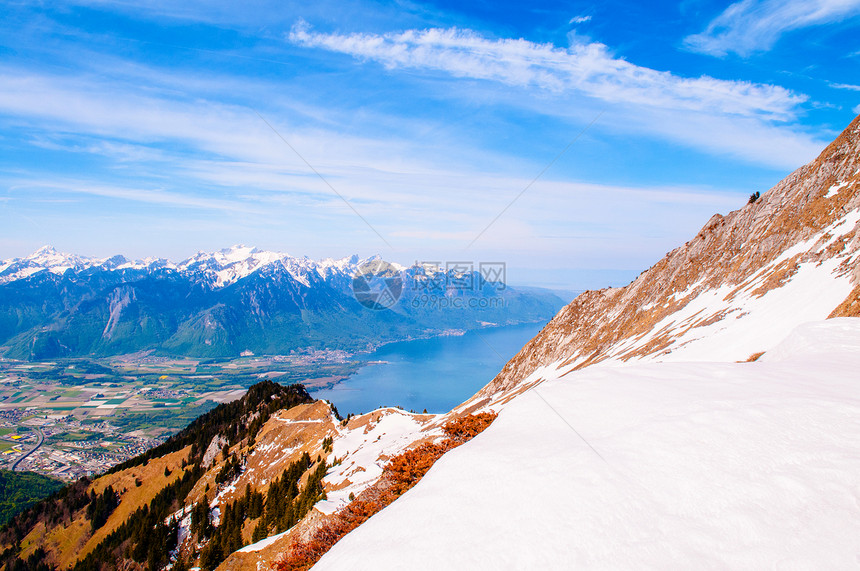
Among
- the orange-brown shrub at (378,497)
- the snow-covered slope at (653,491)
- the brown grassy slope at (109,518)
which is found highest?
the snow-covered slope at (653,491)

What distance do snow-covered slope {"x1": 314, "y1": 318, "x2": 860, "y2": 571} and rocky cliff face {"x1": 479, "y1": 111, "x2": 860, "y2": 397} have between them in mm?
18702

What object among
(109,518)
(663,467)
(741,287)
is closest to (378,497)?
(663,467)

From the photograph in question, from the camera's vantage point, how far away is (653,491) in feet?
23.3

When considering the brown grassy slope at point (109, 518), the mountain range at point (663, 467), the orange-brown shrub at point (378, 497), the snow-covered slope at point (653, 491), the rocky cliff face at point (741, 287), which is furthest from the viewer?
the brown grassy slope at point (109, 518)

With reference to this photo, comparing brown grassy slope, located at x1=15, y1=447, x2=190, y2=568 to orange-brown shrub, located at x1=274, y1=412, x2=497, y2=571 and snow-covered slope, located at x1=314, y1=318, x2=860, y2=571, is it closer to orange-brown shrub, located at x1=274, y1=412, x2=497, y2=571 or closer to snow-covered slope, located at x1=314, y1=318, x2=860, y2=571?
orange-brown shrub, located at x1=274, y1=412, x2=497, y2=571

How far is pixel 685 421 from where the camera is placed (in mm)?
9141

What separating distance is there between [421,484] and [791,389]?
34.2ft

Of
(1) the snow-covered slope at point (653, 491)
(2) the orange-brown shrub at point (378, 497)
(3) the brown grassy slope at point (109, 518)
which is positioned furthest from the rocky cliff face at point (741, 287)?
(3) the brown grassy slope at point (109, 518)

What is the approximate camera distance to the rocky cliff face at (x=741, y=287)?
29.6 m

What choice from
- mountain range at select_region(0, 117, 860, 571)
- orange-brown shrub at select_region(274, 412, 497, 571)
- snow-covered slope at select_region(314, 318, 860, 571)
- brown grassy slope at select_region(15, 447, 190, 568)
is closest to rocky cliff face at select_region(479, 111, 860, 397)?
mountain range at select_region(0, 117, 860, 571)

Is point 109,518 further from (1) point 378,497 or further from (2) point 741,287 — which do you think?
(2) point 741,287

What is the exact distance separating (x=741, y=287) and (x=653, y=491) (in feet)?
161

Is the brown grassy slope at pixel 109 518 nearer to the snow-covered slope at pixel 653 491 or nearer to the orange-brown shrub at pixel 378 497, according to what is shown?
the orange-brown shrub at pixel 378 497

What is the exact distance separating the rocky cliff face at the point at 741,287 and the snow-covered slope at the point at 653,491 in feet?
61.4
